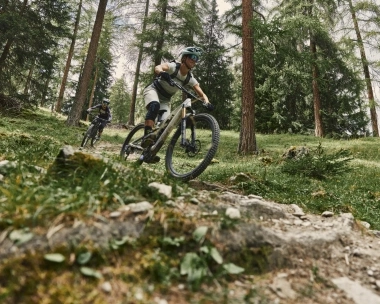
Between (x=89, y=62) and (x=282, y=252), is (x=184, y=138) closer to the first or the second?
(x=282, y=252)

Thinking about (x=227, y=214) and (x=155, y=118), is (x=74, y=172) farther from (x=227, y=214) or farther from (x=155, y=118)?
(x=155, y=118)

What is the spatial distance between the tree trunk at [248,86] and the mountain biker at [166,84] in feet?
22.9

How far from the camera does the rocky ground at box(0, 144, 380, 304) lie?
2.02 m

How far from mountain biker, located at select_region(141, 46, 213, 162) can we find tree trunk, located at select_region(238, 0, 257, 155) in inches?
275

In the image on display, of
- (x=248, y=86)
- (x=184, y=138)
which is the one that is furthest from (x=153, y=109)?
(x=248, y=86)

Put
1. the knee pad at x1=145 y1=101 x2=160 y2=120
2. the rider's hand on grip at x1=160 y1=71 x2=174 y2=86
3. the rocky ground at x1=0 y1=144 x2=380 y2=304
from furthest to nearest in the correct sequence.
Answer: the knee pad at x1=145 y1=101 x2=160 y2=120, the rider's hand on grip at x1=160 y1=71 x2=174 y2=86, the rocky ground at x1=0 y1=144 x2=380 y2=304

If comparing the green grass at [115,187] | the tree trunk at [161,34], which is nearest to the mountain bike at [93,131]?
the green grass at [115,187]

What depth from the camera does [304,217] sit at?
394cm

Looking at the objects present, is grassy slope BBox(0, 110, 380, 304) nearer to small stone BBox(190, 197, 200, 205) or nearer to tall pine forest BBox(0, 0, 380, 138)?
small stone BBox(190, 197, 200, 205)

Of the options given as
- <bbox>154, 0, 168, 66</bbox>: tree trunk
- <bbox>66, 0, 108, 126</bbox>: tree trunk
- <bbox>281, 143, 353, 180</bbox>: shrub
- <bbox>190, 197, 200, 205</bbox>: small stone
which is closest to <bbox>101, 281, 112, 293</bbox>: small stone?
<bbox>190, 197, 200, 205</bbox>: small stone

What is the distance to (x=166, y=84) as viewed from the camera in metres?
6.13

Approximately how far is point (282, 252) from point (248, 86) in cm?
1091

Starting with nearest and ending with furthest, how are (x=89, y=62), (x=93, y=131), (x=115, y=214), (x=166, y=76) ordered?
(x=115, y=214)
(x=166, y=76)
(x=93, y=131)
(x=89, y=62)

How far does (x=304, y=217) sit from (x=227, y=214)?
65.6 inches
